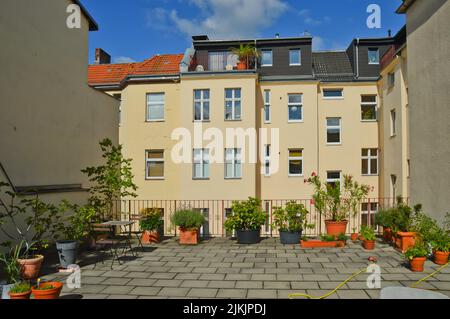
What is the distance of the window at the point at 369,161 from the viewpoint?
64.6 feet

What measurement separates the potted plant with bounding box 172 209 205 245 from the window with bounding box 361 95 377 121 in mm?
12834

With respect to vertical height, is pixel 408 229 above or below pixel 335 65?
below

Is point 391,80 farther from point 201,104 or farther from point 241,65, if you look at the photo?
point 201,104

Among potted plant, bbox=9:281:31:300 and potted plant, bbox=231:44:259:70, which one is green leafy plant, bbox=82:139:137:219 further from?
potted plant, bbox=231:44:259:70

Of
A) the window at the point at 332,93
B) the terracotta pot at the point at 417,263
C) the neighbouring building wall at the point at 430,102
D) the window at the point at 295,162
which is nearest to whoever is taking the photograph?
the terracotta pot at the point at 417,263

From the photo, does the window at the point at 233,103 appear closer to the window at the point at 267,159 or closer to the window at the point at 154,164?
the window at the point at 267,159

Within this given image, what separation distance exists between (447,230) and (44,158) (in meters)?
10.6

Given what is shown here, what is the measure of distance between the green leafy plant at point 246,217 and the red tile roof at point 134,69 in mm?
10586

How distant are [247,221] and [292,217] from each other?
138 centimetres

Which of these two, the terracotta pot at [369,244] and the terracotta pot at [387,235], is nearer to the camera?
the terracotta pot at [369,244]

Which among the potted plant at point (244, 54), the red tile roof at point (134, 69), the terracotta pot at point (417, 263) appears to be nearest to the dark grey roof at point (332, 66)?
the potted plant at point (244, 54)

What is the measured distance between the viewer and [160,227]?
1169 cm
